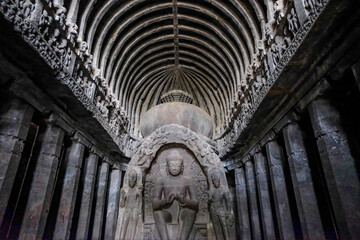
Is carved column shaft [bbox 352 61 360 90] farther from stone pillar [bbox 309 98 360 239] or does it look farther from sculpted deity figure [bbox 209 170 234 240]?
sculpted deity figure [bbox 209 170 234 240]

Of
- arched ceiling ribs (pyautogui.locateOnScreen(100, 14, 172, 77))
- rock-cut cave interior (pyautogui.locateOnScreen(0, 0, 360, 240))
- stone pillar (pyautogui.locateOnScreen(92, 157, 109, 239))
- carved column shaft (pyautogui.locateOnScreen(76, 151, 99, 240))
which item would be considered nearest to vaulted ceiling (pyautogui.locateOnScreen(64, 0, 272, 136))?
arched ceiling ribs (pyautogui.locateOnScreen(100, 14, 172, 77))

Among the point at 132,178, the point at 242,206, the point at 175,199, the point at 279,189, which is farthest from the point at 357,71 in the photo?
the point at 242,206

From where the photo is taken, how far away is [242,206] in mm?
11984

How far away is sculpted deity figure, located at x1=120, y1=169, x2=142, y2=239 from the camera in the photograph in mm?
4973

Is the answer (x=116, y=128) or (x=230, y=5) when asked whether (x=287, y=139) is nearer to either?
(x=230, y=5)

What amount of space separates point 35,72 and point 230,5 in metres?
9.52

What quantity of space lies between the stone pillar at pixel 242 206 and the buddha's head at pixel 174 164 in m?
7.73

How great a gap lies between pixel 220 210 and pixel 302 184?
335cm

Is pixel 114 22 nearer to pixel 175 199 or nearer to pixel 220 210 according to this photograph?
pixel 175 199

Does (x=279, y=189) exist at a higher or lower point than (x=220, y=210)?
higher

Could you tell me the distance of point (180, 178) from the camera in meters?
5.60

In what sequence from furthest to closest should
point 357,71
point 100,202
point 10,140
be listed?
1. point 100,202
2. point 10,140
3. point 357,71

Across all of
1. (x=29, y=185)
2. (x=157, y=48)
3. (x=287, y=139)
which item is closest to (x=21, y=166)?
(x=29, y=185)

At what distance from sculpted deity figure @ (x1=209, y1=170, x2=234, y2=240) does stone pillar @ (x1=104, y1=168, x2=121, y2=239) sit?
26.8 ft
